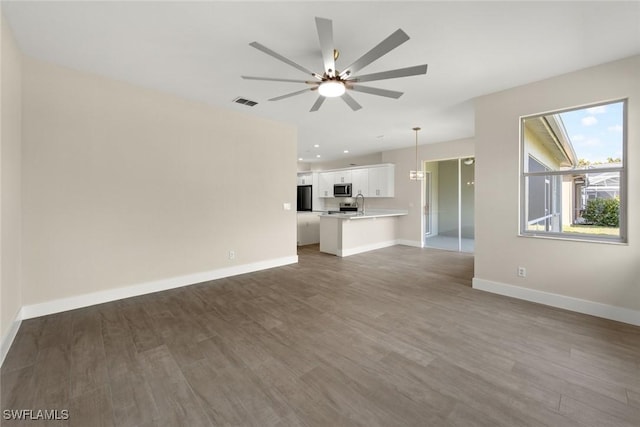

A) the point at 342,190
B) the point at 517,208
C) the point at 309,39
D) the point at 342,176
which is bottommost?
the point at 517,208

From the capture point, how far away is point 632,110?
9.10 feet

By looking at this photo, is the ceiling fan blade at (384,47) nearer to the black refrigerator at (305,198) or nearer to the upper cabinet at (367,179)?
the upper cabinet at (367,179)

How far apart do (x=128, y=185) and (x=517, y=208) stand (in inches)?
205

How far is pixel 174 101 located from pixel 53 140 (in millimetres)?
1483

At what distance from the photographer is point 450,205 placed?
24.6ft

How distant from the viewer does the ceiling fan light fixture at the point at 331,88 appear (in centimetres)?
245

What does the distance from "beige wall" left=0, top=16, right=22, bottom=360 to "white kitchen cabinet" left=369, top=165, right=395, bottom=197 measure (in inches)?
285

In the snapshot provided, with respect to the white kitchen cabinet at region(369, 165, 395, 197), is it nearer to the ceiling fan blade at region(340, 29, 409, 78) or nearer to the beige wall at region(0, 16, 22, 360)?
the ceiling fan blade at region(340, 29, 409, 78)

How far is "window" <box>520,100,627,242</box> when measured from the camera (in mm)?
2947

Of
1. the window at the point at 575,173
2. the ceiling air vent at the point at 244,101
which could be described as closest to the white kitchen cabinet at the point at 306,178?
the ceiling air vent at the point at 244,101

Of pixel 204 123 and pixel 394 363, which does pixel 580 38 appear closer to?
pixel 394 363

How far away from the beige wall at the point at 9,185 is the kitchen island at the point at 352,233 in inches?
197
